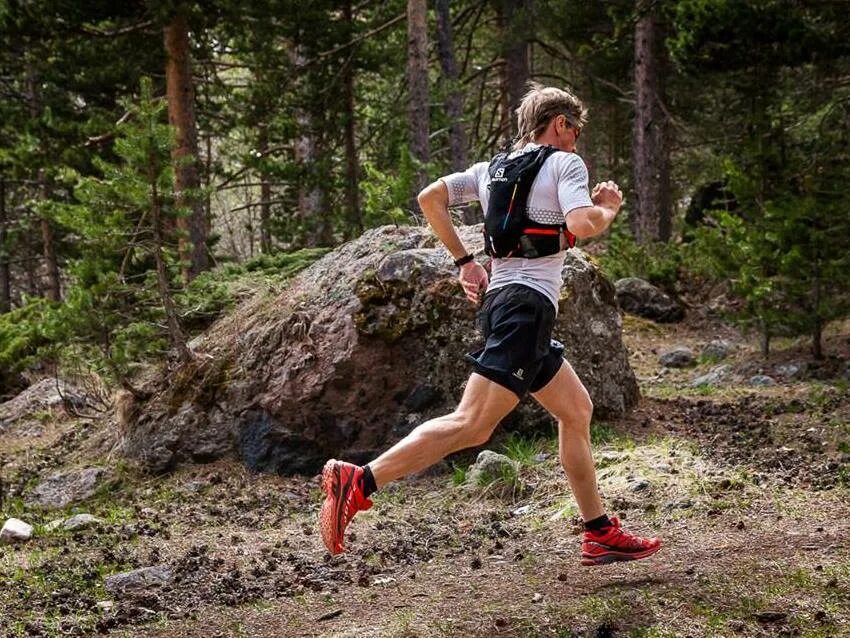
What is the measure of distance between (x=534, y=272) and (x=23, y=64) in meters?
12.4

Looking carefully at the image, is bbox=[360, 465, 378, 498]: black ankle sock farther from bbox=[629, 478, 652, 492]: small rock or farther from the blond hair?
bbox=[629, 478, 652, 492]: small rock

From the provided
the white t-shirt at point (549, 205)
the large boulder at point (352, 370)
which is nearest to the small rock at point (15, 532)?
the large boulder at point (352, 370)

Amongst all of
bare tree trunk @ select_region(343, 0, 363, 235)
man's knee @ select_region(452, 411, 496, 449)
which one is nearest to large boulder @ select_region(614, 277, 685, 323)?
bare tree trunk @ select_region(343, 0, 363, 235)

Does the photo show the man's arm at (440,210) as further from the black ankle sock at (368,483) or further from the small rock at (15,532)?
the small rock at (15,532)

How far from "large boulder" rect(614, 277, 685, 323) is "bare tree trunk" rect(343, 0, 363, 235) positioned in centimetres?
478

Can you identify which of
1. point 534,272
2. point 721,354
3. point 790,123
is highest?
point 790,123

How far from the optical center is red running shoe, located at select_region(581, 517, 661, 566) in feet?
14.4

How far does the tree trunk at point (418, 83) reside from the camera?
525 inches

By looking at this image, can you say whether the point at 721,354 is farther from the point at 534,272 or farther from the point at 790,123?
the point at 534,272

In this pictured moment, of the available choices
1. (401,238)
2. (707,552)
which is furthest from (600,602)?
(401,238)

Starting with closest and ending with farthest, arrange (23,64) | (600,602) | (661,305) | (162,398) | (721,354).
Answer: (600,602) → (162,398) → (721,354) → (23,64) → (661,305)

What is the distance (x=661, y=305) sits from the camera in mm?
15078

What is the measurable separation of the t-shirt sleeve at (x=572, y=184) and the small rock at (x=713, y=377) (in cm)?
676

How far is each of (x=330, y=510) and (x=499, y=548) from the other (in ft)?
5.01
